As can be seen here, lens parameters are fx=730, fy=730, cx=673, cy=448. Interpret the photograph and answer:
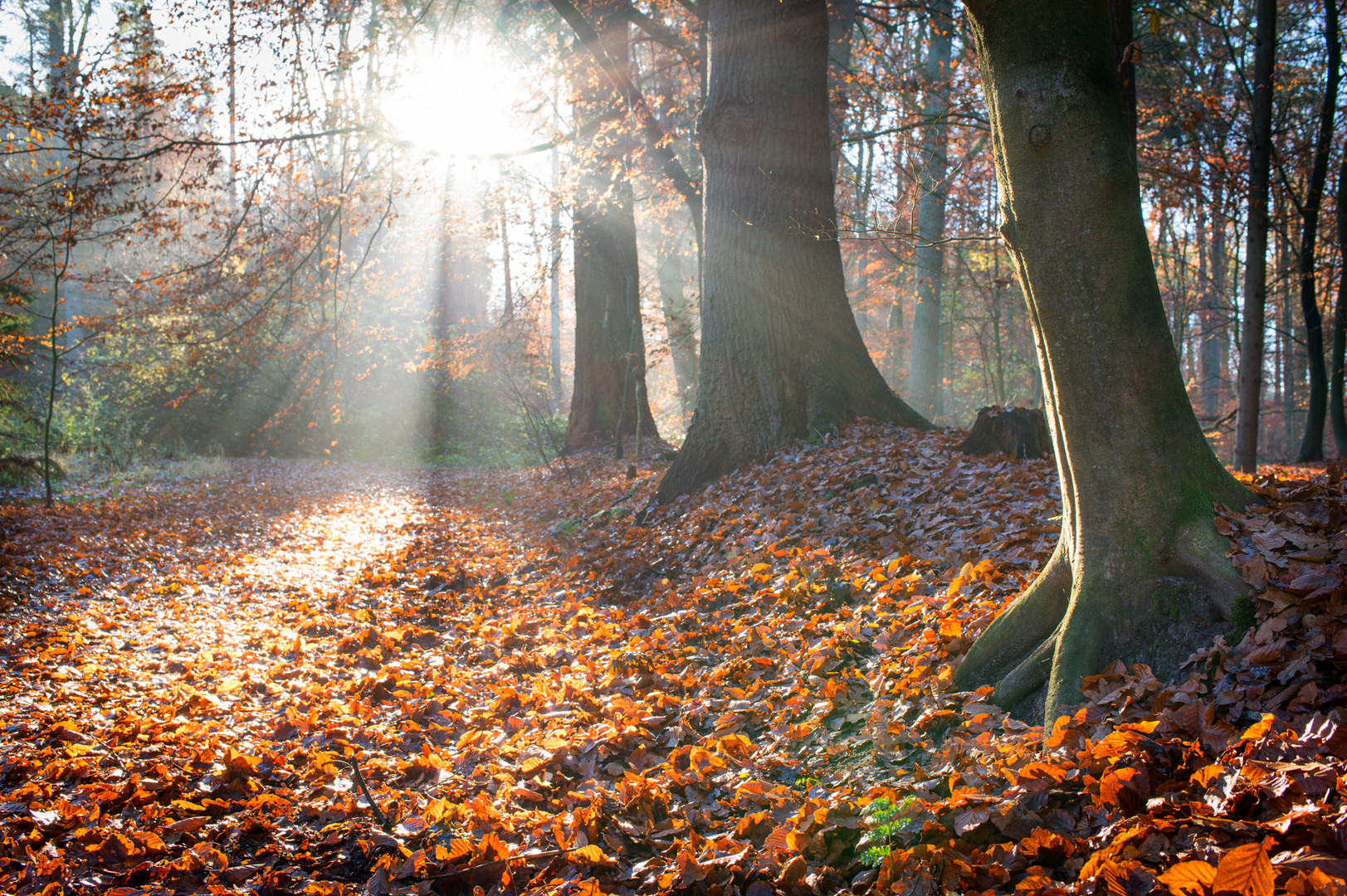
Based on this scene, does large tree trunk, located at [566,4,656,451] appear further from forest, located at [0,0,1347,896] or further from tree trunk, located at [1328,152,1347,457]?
tree trunk, located at [1328,152,1347,457]

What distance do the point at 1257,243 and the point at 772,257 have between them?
17.5 feet

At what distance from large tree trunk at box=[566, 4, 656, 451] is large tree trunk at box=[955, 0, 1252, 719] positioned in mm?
8461

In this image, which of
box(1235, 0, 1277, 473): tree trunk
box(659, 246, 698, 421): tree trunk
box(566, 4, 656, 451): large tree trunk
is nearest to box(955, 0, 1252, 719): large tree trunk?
box(1235, 0, 1277, 473): tree trunk

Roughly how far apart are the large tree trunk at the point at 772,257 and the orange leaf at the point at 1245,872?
5228mm

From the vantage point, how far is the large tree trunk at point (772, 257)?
6715mm

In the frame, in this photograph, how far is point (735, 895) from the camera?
7.00ft

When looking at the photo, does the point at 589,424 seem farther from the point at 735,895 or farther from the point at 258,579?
the point at 735,895

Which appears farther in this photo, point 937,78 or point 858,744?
point 937,78

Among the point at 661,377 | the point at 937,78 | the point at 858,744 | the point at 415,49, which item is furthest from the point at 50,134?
the point at 661,377

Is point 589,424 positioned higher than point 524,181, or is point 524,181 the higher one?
point 524,181

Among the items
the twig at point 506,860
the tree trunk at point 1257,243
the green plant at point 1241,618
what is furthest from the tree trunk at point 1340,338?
the twig at point 506,860

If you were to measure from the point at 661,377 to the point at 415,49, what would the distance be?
28747 millimetres

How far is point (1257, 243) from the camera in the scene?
7.72m

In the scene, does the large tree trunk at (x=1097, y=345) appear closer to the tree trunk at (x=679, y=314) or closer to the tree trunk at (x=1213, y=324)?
the tree trunk at (x=1213, y=324)
